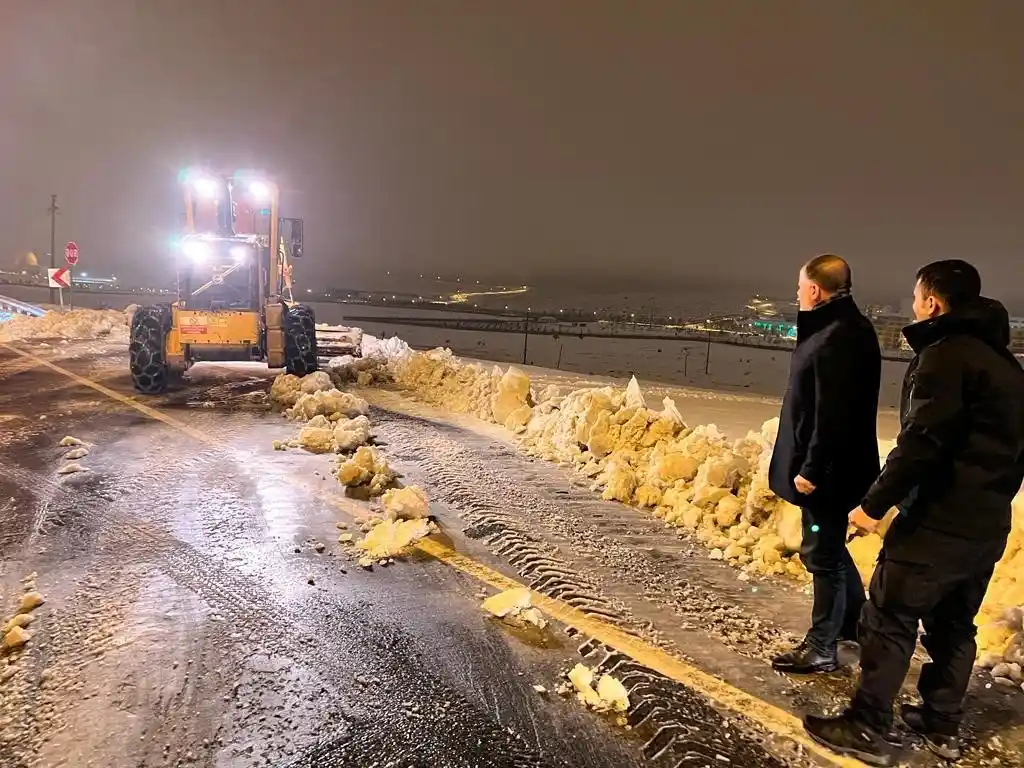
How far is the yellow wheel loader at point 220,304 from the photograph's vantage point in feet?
33.3

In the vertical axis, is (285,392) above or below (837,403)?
below

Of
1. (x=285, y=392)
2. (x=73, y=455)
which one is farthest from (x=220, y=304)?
(x=73, y=455)

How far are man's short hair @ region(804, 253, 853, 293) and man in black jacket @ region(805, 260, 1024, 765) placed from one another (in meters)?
0.45

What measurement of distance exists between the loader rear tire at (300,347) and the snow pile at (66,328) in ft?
32.3

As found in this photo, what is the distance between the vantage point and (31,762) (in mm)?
2432

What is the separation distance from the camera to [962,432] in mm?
2377

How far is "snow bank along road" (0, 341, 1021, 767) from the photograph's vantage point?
8.57 ft

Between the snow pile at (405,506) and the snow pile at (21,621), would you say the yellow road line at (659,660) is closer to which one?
the snow pile at (405,506)

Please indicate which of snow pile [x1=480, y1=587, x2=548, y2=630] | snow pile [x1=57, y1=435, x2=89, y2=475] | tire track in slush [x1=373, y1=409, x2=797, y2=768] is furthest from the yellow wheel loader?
snow pile [x1=480, y1=587, x2=548, y2=630]

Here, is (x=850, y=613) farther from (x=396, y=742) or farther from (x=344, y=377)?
(x=344, y=377)

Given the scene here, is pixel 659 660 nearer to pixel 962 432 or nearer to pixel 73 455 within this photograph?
pixel 962 432

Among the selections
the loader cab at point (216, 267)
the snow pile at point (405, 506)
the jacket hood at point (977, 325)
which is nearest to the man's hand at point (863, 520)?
the jacket hood at point (977, 325)

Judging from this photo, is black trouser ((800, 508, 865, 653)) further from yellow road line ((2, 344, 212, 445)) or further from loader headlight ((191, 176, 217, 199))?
loader headlight ((191, 176, 217, 199))

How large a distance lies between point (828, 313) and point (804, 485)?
2.71 ft
